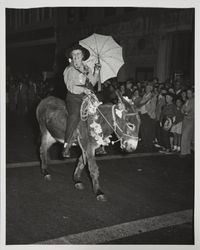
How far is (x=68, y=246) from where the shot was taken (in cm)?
410

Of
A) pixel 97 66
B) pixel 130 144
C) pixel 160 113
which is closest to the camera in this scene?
pixel 130 144

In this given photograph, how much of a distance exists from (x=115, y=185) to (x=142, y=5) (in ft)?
10.8

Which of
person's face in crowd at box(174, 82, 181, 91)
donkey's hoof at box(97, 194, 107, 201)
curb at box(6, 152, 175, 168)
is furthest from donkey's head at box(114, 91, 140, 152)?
person's face in crowd at box(174, 82, 181, 91)

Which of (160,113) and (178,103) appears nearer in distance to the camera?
(178,103)

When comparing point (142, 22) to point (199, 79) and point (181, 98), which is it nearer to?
point (181, 98)

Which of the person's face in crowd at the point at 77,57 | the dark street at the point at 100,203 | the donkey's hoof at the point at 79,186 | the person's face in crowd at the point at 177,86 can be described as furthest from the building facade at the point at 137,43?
the donkey's hoof at the point at 79,186

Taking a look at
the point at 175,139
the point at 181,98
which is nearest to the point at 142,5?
the point at 181,98

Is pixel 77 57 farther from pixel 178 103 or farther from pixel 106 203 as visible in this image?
pixel 178 103

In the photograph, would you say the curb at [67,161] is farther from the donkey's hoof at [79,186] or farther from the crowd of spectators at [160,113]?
the donkey's hoof at [79,186]

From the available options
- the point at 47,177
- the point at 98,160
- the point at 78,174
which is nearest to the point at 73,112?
the point at 78,174

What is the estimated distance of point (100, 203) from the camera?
5.43 meters

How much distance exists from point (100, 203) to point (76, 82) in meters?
1.94

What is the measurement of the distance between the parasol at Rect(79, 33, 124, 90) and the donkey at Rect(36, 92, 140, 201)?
0.59 metres

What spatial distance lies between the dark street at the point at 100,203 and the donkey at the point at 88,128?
0.35 m
